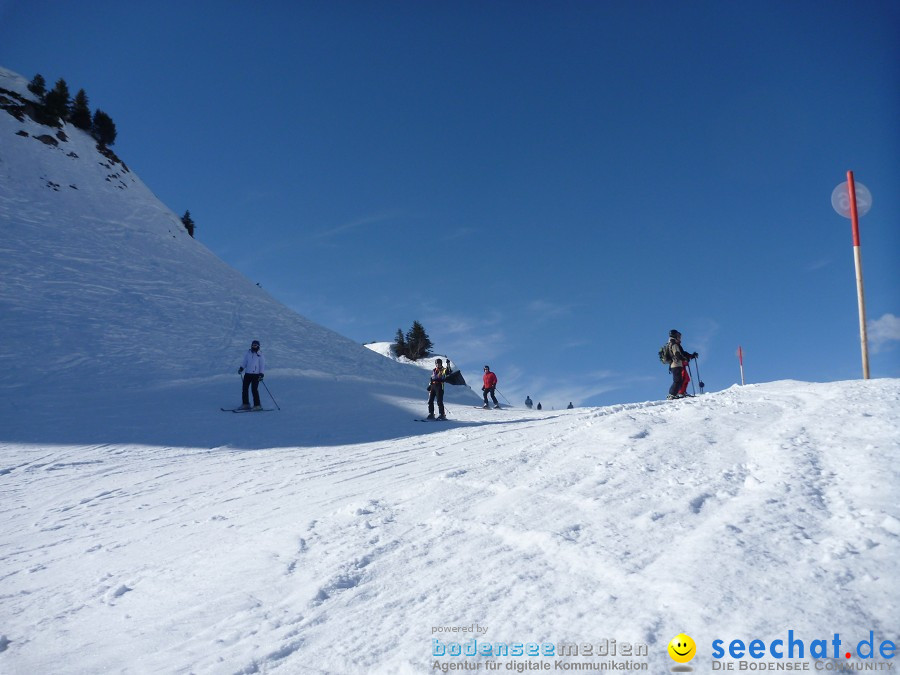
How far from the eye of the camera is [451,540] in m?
4.26

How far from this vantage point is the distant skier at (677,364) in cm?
1333

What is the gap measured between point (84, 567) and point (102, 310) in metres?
20.6

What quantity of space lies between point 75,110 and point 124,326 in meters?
35.2

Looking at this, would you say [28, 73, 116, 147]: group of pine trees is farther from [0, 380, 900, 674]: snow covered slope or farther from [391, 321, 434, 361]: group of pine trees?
[0, 380, 900, 674]: snow covered slope

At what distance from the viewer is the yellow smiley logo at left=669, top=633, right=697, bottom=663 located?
8.43 feet

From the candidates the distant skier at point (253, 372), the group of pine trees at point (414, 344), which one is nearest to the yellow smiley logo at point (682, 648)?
the distant skier at point (253, 372)

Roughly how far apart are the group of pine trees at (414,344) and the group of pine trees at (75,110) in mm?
29746

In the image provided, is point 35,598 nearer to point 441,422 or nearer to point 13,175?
point 441,422

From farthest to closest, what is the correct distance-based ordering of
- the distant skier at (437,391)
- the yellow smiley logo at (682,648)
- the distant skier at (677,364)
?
1. the distant skier at (437,391)
2. the distant skier at (677,364)
3. the yellow smiley logo at (682,648)

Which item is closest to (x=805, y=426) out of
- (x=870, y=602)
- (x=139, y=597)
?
(x=870, y=602)

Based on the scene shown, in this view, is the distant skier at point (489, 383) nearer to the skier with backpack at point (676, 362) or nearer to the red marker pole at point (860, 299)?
the skier with backpack at point (676, 362)

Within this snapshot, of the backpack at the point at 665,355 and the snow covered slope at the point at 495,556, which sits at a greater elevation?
the backpack at the point at 665,355

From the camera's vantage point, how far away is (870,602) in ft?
8.95

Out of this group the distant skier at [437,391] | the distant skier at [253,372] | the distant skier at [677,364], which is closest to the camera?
the distant skier at [677,364]
